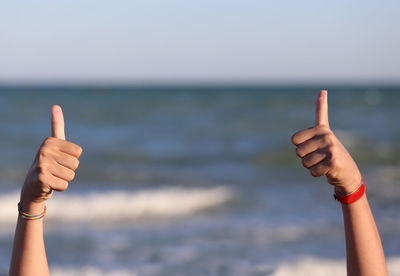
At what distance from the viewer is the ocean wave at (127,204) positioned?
5883mm

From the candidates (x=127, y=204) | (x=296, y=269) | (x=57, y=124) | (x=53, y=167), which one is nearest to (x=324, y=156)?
(x=53, y=167)

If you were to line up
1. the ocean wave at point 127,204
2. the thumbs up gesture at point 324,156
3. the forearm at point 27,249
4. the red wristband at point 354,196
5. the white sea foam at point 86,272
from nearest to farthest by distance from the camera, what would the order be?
the thumbs up gesture at point 324,156, the red wristband at point 354,196, the forearm at point 27,249, the white sea foam at point 86,272, the ocean wave at point 127,204

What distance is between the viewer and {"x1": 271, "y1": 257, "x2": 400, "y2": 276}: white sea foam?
3.74 m

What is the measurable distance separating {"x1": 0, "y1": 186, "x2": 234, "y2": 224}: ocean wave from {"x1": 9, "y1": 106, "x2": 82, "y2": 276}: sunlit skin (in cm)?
384

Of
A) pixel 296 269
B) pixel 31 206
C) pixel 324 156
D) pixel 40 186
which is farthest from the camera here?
pixel 296 269

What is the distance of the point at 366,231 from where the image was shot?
5.72 feet

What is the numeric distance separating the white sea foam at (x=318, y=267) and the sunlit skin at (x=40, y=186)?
234 cm

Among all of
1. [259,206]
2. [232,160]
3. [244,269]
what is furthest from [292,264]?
[232,160]

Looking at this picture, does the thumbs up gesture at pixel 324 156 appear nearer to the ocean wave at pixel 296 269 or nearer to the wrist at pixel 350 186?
the wrist at pixel 350 186

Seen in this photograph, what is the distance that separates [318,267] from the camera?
3.89 metres

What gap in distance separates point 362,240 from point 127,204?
5111mm

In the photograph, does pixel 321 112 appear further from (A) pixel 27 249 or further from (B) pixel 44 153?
(A) pixel 27 249

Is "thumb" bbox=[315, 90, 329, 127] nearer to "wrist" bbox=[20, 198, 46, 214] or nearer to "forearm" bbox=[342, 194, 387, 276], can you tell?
"forearm" bbox=[342, 194, 387, 276]

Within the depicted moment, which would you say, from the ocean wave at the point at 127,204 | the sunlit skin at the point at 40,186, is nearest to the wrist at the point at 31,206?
the sunlit skin at the point at 40,186
